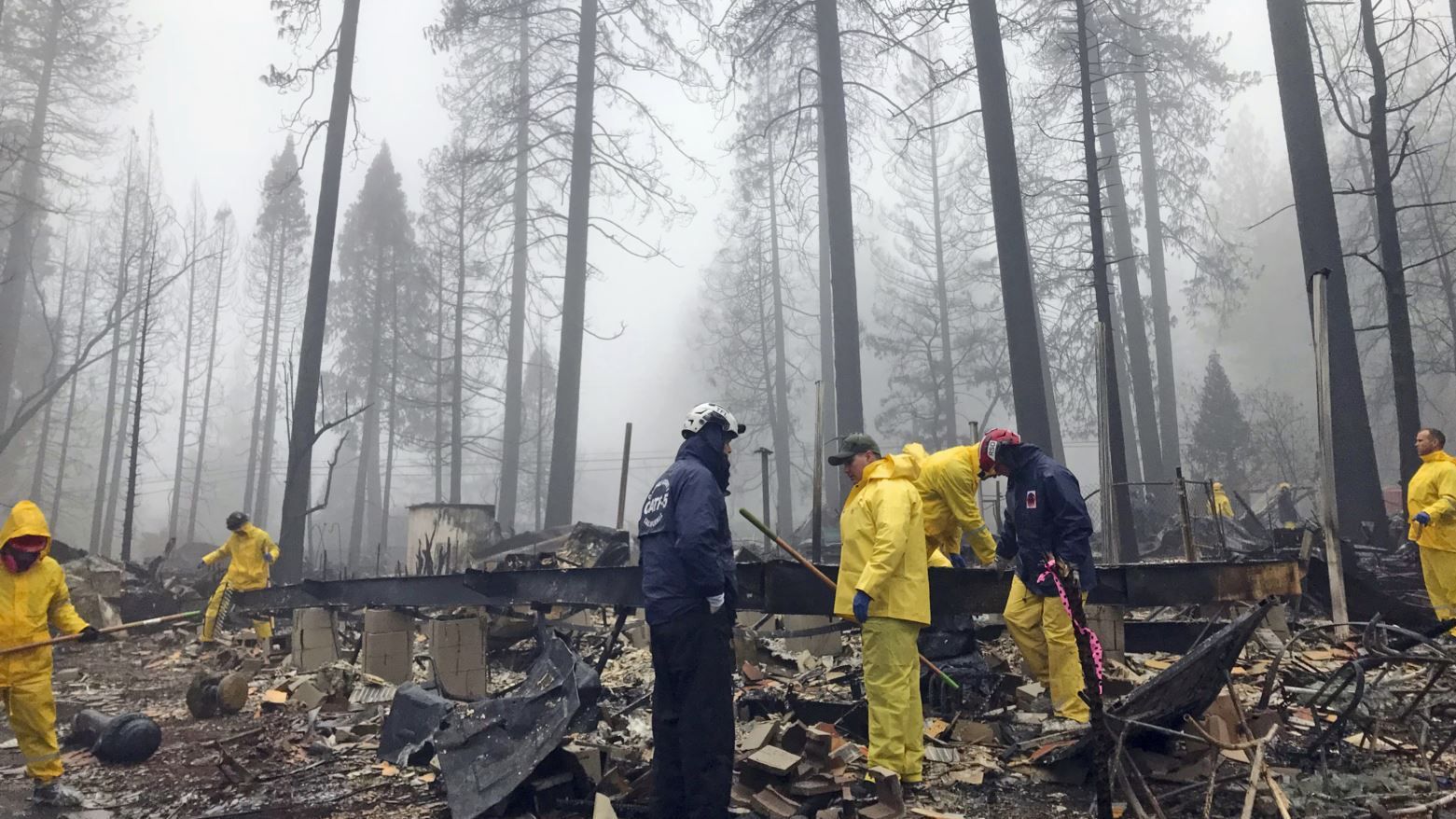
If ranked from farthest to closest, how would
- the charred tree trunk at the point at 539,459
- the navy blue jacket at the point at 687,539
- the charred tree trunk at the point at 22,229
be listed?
the charred tree trunk at the point at 539,459 → the charred tree trunk at the point at 22,229 → the navy blue jacket at the point at 687,539

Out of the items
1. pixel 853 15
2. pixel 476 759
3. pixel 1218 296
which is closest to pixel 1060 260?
pixel 1218 296

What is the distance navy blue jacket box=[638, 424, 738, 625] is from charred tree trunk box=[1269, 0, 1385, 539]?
9964mm

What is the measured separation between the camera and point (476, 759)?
16.5 ft

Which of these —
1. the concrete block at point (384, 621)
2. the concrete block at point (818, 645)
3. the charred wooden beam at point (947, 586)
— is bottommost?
the concrete block at point (818, 645)

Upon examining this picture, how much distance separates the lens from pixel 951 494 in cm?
620

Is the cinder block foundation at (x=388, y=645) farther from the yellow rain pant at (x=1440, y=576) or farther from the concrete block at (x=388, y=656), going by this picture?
the yellow rain pant at (x=1440, y=576)

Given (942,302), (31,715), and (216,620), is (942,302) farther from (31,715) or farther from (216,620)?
(31,715)

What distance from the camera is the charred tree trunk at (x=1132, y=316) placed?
68.8 feet

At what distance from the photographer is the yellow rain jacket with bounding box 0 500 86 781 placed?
5.98m

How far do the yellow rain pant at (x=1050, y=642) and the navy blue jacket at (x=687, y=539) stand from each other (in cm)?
235

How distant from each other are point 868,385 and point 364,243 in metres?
29.0

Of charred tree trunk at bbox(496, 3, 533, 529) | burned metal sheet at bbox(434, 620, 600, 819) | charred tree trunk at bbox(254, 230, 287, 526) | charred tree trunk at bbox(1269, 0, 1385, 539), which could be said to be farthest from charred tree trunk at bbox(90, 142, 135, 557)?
charred tree trunk at bbox(1269, 0, 1385, 539)

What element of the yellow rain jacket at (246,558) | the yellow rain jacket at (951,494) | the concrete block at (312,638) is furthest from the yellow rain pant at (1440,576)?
the yellow rain jacket at (246,558)

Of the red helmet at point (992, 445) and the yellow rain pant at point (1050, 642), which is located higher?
the red helmet at point (992, 445)
